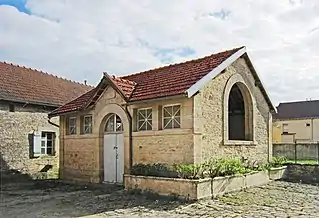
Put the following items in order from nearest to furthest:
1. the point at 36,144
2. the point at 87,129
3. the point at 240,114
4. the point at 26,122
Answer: the point at 240,114
the point at 87,129
the point at 26,122
the point at 36,144

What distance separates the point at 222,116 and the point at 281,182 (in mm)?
4083

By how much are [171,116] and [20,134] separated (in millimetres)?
10129

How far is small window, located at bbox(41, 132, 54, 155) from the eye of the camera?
22073mm

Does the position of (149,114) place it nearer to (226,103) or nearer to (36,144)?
(226,103)

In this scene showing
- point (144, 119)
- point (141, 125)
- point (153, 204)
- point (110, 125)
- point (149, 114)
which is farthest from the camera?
point (110, 125)

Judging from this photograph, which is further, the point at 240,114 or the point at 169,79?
the point at 240,114

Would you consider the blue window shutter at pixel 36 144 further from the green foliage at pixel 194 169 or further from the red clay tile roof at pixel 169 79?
the green foliage at pixel 194 169

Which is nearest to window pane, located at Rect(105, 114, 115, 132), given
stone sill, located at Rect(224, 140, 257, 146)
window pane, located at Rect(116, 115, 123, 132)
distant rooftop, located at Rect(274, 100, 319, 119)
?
window pane, located at Rect(116, 115, 123, 132)

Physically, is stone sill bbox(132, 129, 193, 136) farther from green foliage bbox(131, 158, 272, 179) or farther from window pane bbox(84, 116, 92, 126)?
window pane bbox(84, 116, 92, 126)

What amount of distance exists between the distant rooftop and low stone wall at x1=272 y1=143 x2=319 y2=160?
22959 millimetres

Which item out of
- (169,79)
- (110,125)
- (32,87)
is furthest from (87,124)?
(32,87)

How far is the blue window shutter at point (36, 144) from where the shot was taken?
21.1 meters

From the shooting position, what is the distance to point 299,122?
48.3 metres

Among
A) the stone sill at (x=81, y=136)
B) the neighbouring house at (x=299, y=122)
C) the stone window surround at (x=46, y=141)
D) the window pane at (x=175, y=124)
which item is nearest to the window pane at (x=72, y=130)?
the stone sill at (x=81, y=136)
